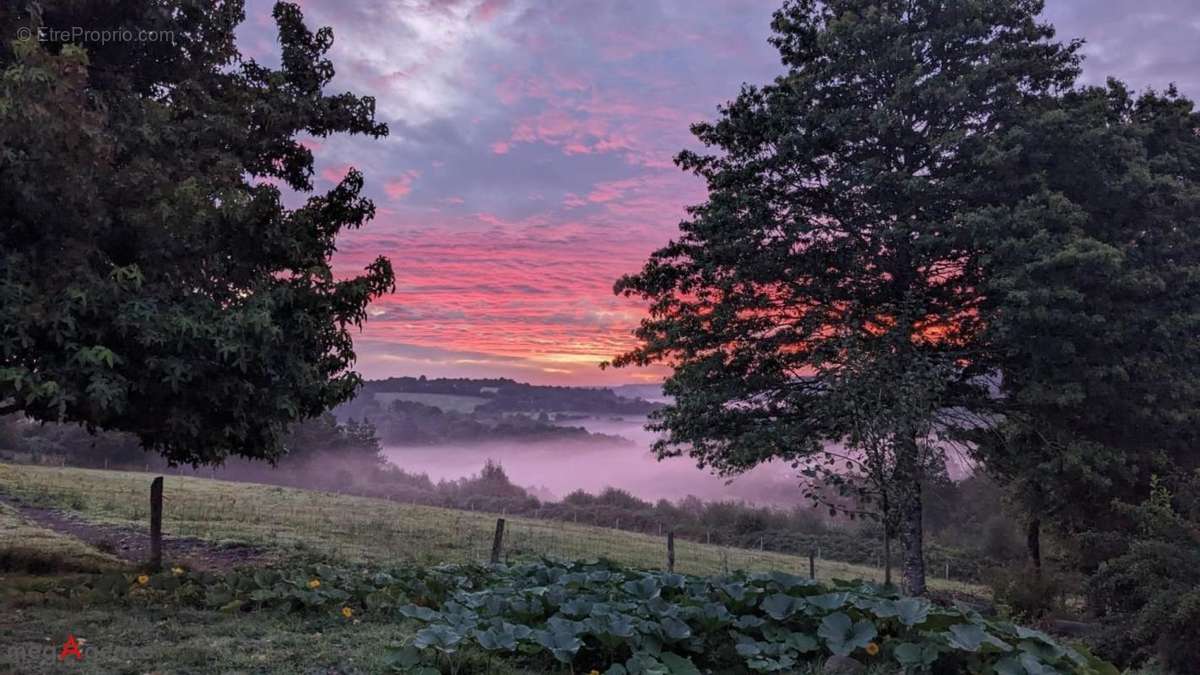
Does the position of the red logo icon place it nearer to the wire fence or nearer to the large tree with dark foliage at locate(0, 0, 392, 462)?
the large tree with dark foliage at locate(0, 0, 392, 462)

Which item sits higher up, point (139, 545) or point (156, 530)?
point (156, 530)

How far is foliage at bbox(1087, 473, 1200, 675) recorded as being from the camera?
11898 mm

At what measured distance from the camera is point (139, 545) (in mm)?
14461

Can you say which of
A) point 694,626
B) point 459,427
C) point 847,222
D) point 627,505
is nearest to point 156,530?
point 694,626

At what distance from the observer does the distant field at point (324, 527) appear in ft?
58.0

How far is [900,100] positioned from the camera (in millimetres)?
16000

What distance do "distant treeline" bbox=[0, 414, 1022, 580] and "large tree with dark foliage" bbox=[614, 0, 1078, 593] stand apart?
16624 millimetres

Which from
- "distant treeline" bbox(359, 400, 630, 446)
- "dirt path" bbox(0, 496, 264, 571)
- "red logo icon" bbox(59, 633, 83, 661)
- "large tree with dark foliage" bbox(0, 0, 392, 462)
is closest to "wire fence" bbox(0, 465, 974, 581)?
"dirt path" bbox(0, 496, 264, 571)

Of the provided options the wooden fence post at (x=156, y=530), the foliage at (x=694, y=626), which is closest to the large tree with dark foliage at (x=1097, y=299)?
the foliage at (x=694, y=626)

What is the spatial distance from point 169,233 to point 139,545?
9.08 metres

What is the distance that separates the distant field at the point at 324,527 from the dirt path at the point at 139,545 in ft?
2.25

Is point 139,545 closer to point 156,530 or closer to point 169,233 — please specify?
point 156,530

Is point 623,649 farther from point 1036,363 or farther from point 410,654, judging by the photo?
point 1036,363

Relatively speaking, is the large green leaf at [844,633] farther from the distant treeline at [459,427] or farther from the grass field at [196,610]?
the distant treeline at [459,427]
